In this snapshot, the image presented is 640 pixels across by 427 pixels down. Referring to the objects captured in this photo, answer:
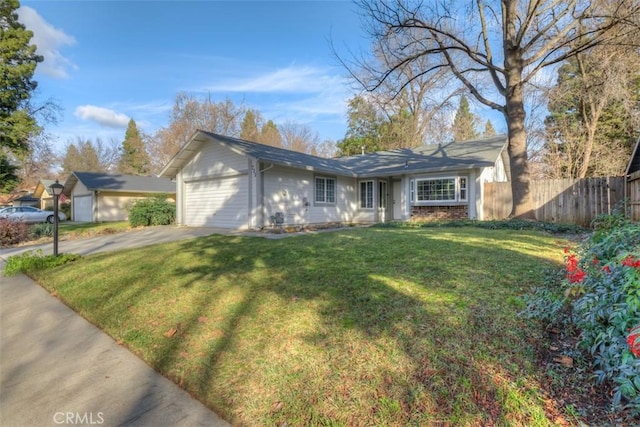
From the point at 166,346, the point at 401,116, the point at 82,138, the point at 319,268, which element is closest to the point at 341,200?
the point at 319,268

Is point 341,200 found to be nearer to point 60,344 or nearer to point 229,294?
point 229,294

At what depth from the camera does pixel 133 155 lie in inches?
1972

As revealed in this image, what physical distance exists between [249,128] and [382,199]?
28966mm

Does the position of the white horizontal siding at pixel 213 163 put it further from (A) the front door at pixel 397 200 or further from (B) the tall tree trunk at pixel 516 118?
(B) the tall tree trunk at pixel 516 118

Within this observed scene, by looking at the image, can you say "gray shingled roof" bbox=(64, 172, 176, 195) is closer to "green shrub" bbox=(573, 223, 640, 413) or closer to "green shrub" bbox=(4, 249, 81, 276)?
"green shrub" bbox=(4, 249, 81, 276)

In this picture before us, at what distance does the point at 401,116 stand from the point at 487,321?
1189 inches

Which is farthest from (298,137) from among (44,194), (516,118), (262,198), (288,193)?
(516,118)

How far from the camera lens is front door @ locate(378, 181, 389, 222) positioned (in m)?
17.3

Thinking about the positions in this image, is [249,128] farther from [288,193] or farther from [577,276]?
[577,276]

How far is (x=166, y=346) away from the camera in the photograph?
341 centimetres

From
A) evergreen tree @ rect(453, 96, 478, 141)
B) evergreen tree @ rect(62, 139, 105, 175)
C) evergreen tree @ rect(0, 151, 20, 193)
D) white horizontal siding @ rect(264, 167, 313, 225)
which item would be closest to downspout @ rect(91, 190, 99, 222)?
evergreen tree @ rect(0, 151, 20, 193)

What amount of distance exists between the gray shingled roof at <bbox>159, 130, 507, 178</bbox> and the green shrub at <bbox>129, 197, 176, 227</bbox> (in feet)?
6.77

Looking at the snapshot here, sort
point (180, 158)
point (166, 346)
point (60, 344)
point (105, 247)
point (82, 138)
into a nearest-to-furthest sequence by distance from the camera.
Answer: point (166, 346)
point (60, 344)
point (105, 247)
point (180, 158)
point (82, 138)

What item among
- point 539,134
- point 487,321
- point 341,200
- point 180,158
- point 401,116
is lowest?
point 487,321
